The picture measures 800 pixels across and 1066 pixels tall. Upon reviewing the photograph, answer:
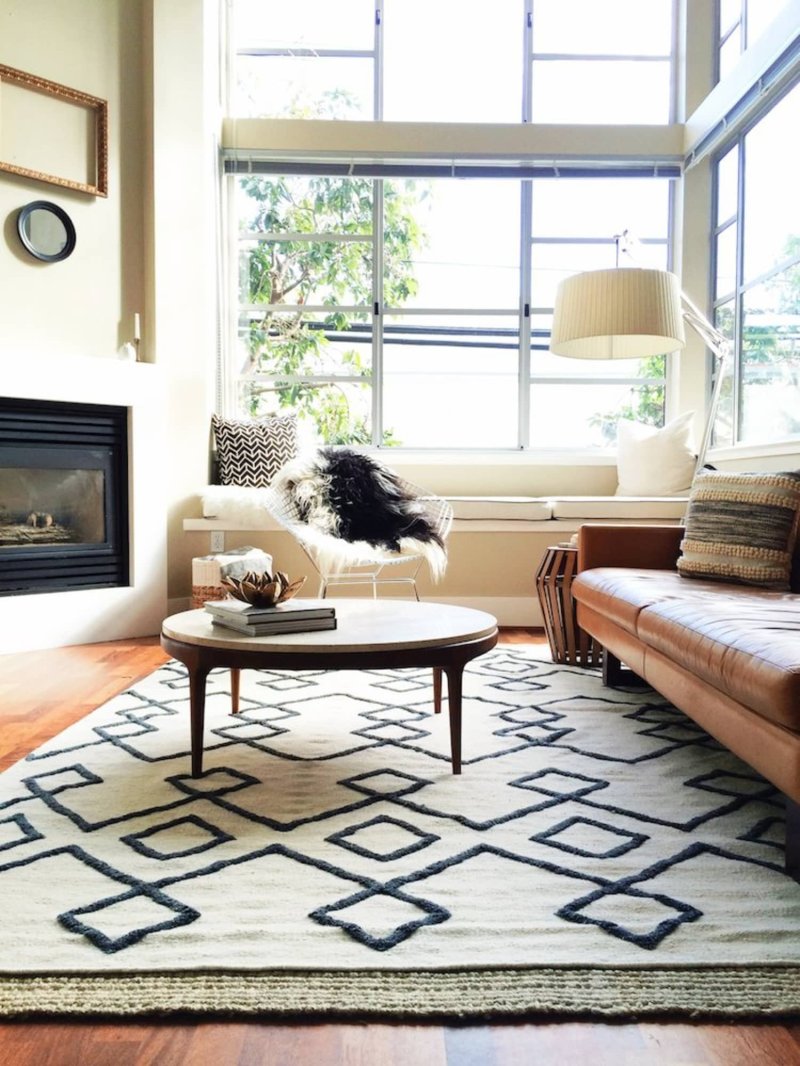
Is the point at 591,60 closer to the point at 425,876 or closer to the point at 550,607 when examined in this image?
the point at 550,607

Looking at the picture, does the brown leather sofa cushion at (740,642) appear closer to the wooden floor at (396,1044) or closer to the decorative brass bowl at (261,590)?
the wooden floor at (396,1044)

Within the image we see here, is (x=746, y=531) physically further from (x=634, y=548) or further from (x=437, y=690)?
(x=437, y=690)

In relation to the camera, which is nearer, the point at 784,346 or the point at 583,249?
the point at 784,346

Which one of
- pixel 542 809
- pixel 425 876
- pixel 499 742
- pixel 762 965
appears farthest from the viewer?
pixel 499 742

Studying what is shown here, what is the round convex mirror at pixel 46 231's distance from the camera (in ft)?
13.2

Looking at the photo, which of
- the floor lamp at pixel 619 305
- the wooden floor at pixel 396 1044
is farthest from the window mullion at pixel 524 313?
the wooden floor at pixel 396 1044

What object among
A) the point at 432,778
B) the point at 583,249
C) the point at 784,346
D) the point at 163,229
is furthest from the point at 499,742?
the point at 583,249

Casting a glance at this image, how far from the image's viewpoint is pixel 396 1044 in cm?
107

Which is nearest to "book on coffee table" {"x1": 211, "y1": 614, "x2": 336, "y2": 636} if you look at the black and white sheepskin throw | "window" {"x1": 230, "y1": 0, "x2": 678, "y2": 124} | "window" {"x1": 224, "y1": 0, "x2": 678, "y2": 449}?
the black and white sheepskin throw

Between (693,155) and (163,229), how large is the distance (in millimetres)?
3126

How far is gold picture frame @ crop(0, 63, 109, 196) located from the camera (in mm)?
3957

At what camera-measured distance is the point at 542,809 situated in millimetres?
1884

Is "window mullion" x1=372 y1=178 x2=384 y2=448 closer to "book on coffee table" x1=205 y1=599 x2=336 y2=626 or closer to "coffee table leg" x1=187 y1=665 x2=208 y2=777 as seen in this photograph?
"book on coffee table" x1=205 y1=599 x2=336 y2=626

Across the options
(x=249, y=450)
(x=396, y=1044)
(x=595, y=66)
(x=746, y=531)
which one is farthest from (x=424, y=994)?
(x=595, y=66)
